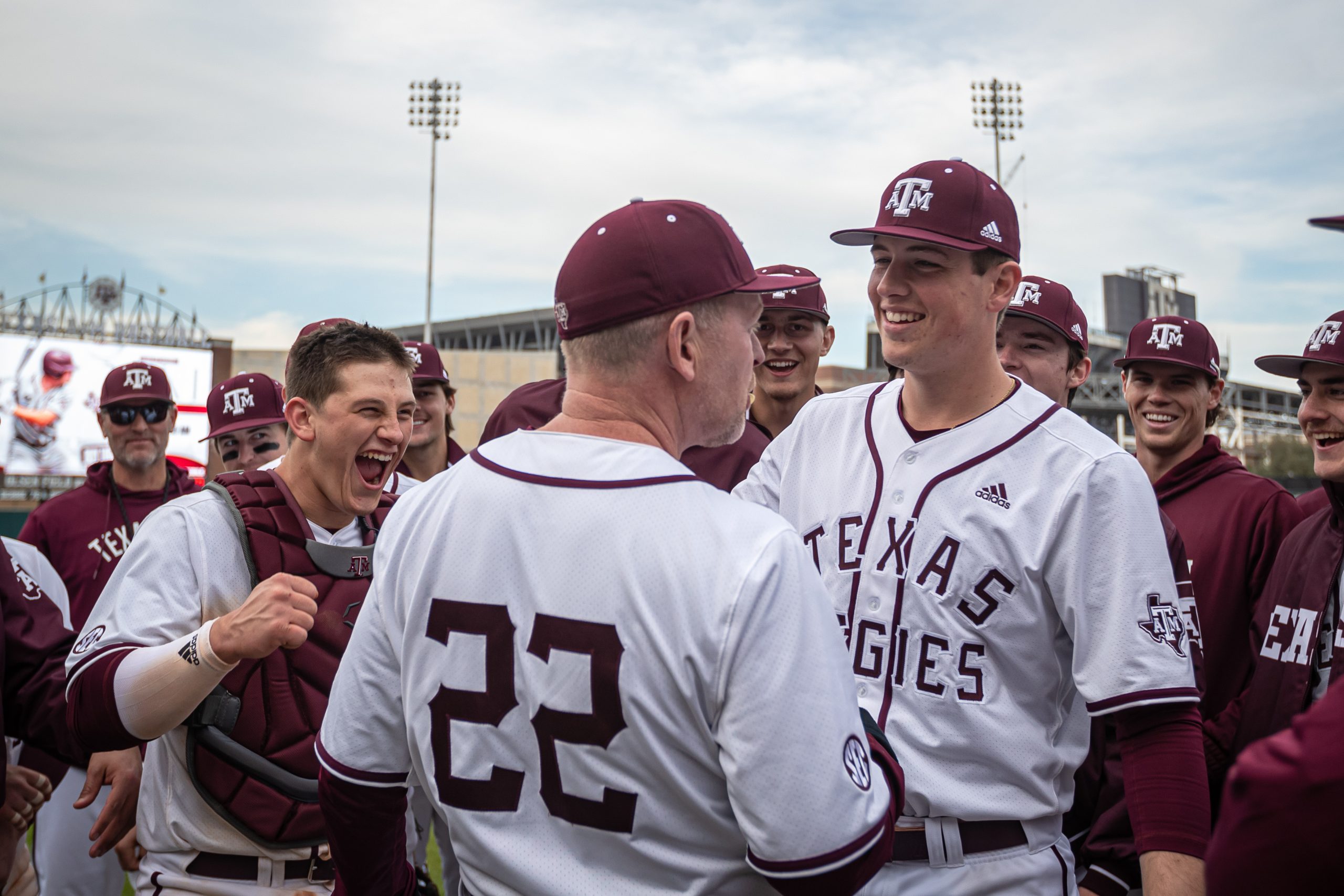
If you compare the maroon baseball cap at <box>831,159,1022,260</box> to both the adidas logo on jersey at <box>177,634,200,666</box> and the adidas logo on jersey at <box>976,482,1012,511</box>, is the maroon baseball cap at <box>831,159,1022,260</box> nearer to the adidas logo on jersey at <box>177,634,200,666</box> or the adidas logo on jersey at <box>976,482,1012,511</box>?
the adidas logo on jersey at <box>976,482,1012,511</box>

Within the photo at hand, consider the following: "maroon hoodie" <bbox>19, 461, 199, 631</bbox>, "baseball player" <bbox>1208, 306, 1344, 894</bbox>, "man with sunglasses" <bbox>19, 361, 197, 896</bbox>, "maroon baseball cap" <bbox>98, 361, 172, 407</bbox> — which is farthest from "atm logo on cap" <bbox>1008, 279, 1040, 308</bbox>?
"maroon baseball cap" <bbox>98, 361, 172, 407</bbox>

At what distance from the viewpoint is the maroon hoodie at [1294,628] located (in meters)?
3.02

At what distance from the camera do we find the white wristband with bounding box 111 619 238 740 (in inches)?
90.5

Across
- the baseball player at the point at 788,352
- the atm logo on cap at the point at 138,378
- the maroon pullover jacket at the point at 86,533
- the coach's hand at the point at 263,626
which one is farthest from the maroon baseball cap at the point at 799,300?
A: the atm logo on cap at the point at 138,378

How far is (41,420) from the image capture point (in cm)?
2839

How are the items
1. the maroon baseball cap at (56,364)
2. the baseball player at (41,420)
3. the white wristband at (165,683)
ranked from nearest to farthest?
the white wristband at (165,683) → the baseball player at (41,420) → the maroon baseball cap at (56,364)

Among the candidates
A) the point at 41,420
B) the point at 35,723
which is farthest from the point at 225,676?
the point at 41,420

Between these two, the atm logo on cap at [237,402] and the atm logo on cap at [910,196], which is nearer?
the atm logo on cap at [910,196]

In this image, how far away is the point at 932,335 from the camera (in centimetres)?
237

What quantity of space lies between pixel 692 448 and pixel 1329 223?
2381mm

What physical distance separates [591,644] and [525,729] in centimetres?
19

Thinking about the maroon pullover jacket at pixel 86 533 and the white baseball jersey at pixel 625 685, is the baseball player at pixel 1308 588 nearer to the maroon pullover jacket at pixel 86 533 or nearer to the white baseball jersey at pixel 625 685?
the white baseball jersey at pixel 625 685

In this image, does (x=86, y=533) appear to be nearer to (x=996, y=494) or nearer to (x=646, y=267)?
(x=646, y=267)

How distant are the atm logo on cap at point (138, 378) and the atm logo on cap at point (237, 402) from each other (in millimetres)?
1344
